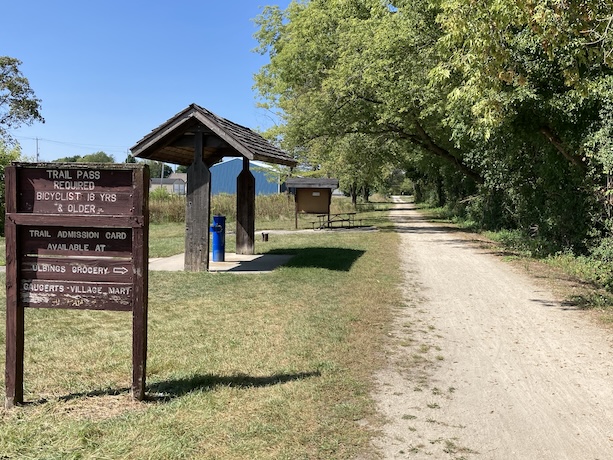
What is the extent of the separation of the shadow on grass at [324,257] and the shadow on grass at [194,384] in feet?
22.5

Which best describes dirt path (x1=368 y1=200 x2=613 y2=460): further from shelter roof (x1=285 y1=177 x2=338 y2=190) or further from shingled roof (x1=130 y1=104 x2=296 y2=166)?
shelter roof (x1=285 y1=177 x2=338 y2=190)

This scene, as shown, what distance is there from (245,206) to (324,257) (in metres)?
2.61

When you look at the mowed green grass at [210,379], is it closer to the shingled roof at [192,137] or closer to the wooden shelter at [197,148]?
the wooden shelter at [197,148]

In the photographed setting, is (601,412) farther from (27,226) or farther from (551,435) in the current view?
(27,226)

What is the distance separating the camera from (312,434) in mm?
3777

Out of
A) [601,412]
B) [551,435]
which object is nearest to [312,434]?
[551,435]

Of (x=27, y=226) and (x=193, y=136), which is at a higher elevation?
Answer: (x=193, y=136)

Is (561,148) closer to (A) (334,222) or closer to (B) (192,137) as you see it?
(B) (192,137)

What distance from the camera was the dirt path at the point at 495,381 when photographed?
376 centimetres

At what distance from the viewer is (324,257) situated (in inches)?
541

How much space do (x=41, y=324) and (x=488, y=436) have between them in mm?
5611

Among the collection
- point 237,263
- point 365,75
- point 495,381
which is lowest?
point 495,381

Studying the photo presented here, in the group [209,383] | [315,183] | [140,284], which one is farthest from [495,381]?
[315,183]

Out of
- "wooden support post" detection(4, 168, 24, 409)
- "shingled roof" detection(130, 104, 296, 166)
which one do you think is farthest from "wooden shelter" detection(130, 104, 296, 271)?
"wooden support post" detection(4, 168, 24, 409)
